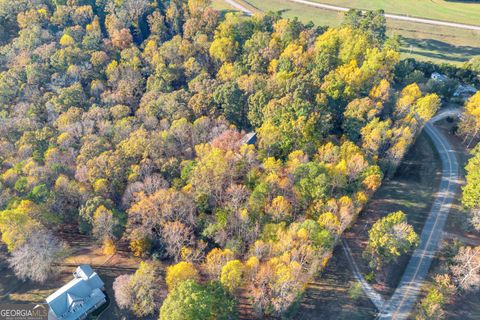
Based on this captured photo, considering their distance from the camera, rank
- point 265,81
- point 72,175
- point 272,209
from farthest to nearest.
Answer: point 265,81 < point 72,175 < point 272,209

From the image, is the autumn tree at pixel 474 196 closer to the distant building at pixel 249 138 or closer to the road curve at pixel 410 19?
the distant building at pixel 249 138

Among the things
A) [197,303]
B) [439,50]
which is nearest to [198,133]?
[197,303]

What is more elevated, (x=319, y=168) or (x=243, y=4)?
(x=243, y=4)

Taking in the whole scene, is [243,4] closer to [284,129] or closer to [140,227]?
[284,129]

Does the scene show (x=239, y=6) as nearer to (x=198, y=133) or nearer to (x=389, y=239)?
(x=198, y=133)

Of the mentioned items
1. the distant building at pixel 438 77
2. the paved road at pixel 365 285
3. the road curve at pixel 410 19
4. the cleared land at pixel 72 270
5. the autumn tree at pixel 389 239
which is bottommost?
the cleared land at pixel 72 270

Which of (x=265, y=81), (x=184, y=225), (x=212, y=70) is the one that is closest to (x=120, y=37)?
(x=212, y=70)

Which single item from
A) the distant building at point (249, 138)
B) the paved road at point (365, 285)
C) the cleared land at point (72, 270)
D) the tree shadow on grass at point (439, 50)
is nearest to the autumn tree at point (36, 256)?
the cleared land at point (72, 270)

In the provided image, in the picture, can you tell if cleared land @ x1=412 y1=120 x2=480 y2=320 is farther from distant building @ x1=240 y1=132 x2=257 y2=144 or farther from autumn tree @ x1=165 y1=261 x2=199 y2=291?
distant building @ x1=240 y1=132 x2=257 y2=144
